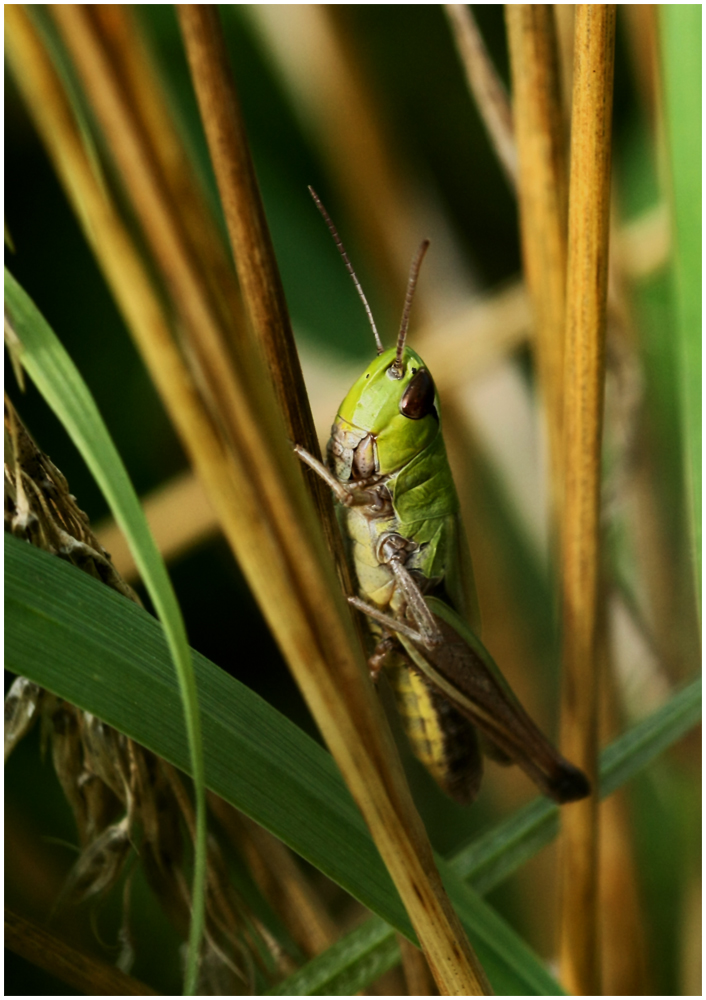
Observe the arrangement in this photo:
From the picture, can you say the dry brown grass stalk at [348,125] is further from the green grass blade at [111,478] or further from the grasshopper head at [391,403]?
the green grass blade at [111,478]

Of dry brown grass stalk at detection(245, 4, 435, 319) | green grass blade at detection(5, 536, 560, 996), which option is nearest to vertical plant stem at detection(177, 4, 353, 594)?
green grass blade at detection(5, 536, 560, 996)

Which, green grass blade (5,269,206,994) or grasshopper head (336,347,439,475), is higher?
green grass blade (5,269,206,994)

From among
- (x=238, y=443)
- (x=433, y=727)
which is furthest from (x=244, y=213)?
(x=433, y=727)

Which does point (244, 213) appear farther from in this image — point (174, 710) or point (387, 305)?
point (387, 305)

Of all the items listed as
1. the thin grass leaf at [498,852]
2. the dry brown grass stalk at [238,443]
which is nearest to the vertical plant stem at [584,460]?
the thin grass leaf at [498,852]

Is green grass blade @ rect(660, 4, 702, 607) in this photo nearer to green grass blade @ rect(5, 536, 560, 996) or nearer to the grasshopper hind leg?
the grasshopper hind leg
